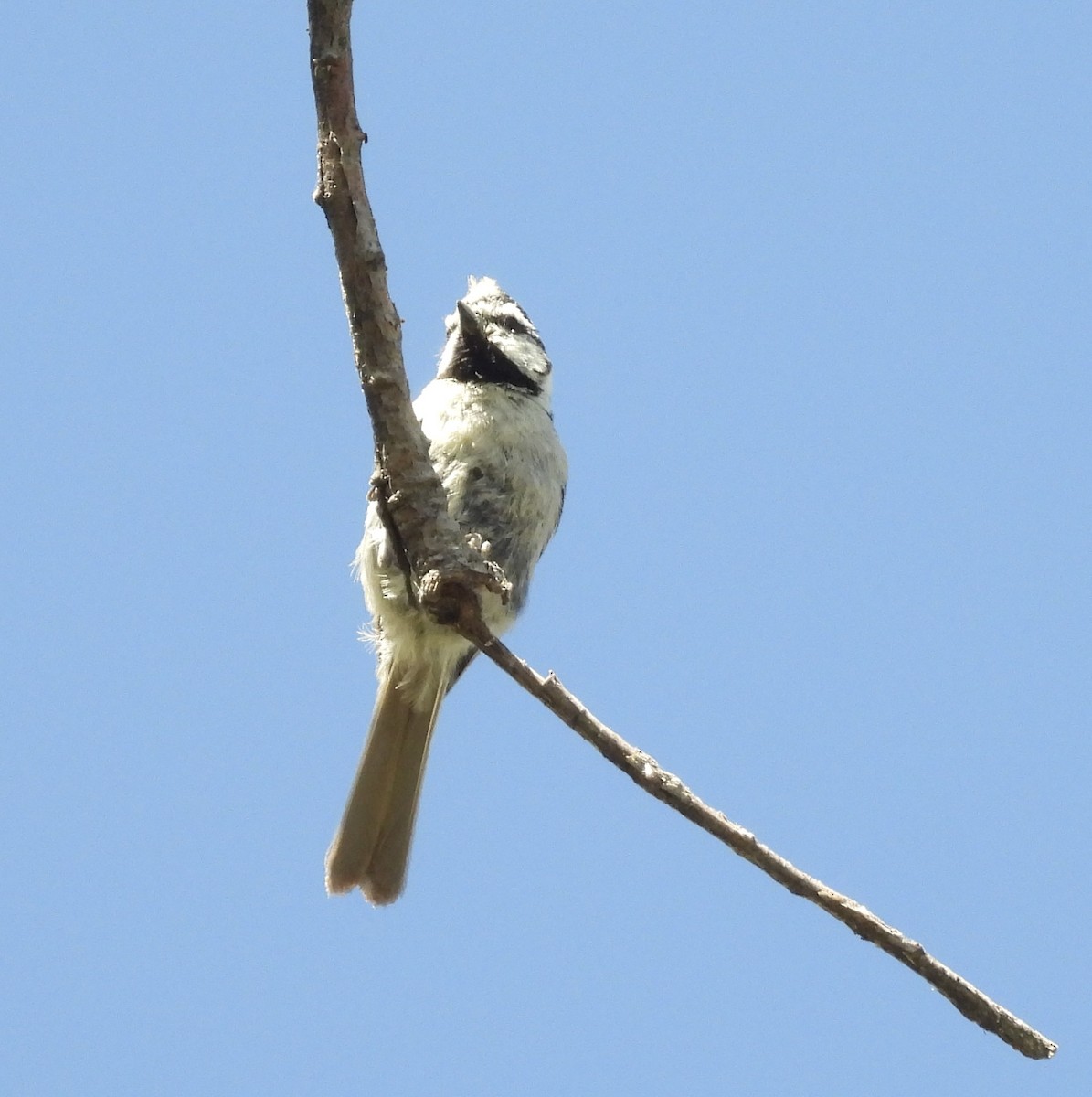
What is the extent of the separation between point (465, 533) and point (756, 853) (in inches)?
70.6

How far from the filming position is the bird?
15.7 ft

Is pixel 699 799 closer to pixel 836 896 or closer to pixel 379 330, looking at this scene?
pixel 836 896

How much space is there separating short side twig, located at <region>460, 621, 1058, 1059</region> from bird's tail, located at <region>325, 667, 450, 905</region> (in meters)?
1.51

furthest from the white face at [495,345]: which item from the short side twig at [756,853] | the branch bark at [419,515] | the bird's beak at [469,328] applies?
the short side twig at [756,853]

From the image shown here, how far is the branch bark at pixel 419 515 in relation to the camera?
308cm

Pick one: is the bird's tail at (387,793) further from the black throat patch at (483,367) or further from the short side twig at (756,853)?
the short side twig at (756,853)

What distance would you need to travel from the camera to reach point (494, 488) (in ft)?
15.7

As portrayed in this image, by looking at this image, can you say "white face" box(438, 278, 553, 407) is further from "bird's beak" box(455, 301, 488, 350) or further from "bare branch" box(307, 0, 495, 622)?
"bare branch" box(307, 0, 495, 622)

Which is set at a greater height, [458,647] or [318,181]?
[458,647]

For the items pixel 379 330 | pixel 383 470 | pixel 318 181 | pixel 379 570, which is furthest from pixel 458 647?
pixel 318 181

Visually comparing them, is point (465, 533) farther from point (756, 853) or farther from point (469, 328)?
point (756, 853)

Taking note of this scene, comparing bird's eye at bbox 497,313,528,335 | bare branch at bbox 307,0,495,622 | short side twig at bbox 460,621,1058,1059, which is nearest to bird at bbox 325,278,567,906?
bird's eye at bbox 497,313,528,335

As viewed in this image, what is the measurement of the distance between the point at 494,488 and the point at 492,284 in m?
1.37

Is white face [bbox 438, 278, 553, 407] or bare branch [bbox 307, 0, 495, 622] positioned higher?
white face [bbox 438, 278, 553, 407]
